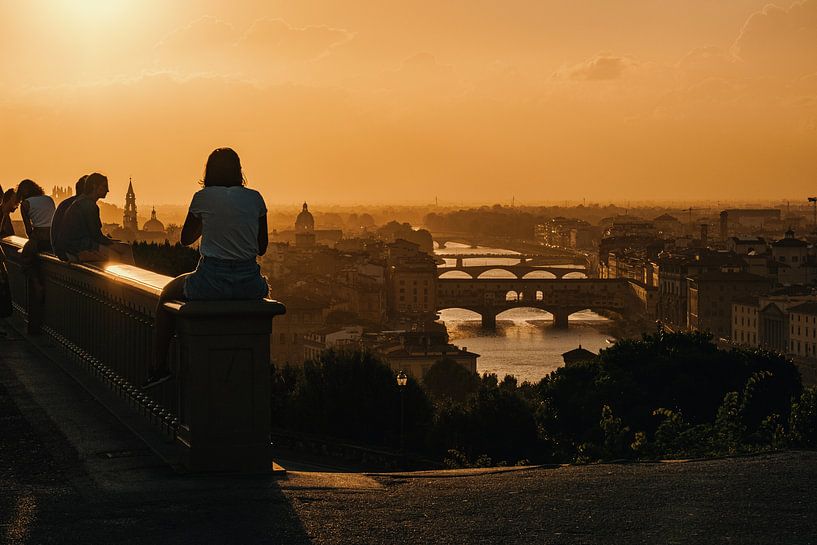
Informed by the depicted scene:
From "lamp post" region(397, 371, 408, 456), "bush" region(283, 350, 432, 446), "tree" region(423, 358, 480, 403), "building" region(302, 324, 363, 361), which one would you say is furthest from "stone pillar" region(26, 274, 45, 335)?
"building" region(302, 324, 363, 361)

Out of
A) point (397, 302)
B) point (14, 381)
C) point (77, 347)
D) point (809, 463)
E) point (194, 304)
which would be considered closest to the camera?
point (194, 304)

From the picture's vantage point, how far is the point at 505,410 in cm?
2612

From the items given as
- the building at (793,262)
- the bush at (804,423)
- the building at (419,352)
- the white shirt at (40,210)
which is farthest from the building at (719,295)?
the white shirt at (40,210)

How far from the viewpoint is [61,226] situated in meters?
9.32

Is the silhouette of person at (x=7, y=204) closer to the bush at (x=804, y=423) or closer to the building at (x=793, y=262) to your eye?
the bush at (x=804, y=423)

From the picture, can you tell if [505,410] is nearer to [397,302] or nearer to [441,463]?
[441,463]

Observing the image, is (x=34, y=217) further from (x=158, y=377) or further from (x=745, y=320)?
(x=745, y=320)

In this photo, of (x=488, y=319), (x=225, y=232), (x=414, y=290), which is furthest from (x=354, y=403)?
(x=414, y=290)

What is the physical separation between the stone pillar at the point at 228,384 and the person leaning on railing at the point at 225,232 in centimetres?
11

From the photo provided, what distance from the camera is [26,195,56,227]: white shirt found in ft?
36.0

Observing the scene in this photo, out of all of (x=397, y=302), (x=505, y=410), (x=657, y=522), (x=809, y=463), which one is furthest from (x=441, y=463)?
(x=397, y=302)

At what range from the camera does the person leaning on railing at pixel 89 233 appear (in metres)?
Result: 8.83

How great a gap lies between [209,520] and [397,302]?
112 meters

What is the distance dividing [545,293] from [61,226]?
4455 inches
